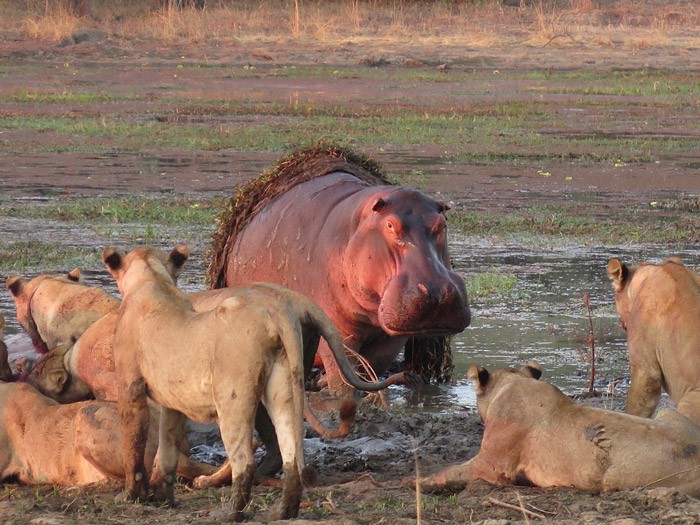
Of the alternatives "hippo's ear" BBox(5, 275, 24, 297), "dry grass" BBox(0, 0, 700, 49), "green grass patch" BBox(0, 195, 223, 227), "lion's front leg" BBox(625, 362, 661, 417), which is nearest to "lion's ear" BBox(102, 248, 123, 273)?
"lion's front leg" BBox(625, 362, 661, 417)

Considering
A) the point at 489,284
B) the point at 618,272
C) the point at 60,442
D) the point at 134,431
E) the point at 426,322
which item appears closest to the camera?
the point at 134,431

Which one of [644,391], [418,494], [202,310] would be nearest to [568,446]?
[418,494]

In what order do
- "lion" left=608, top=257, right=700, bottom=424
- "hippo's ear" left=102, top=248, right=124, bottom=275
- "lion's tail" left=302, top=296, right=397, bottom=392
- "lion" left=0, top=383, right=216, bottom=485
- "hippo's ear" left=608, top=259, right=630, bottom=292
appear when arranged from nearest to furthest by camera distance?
"lion's tail" left=302, top=296, right=397, bottom=392
"hippo's ear" left=102, top=248, right=124, bottom=275
"lion" left=0, top=383, right=216, bottom=485
"lion" left=608, top=257, right=700, bottom=424
"hippo's ear" left=608, top=259, right=630, bottom=292

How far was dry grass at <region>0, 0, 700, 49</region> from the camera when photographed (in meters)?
37.4

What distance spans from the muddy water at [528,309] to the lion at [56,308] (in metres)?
0.28

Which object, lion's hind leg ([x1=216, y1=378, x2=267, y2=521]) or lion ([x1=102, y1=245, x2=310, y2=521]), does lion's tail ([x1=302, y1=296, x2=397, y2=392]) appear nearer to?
lion ([x1=102, y1=245, x2=310, y2=521])

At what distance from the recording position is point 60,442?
5762 mm

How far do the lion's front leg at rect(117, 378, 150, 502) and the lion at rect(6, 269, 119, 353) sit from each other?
2078 millimetres

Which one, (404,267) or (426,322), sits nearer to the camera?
(426,322)

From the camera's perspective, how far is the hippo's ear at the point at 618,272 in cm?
674

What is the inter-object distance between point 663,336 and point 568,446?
1.20 metres

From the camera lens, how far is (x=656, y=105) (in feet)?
91.2

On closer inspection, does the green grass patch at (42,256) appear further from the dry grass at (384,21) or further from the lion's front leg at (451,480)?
the dry grass at (384,21)

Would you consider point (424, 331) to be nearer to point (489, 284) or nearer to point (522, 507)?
point (522, 507)
